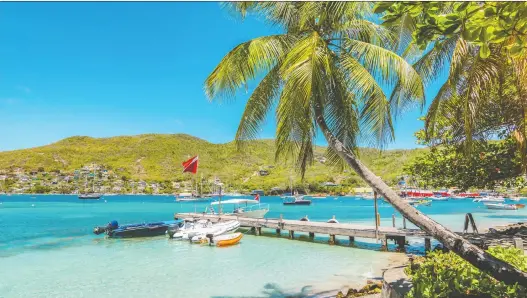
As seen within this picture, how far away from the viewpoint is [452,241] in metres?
4.86

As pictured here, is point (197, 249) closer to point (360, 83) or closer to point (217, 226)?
point (217, 226)

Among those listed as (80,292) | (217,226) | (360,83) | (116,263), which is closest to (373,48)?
(360,83)

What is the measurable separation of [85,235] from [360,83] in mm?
28651

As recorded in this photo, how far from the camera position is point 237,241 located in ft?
70.5

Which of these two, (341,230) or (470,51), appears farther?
(341,230)

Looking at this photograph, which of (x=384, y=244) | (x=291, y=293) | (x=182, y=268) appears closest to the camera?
(x=291, y=293)

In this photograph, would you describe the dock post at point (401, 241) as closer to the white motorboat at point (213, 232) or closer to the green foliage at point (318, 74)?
the white motorboat at point (213, 232)

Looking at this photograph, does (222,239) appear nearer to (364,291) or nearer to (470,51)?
(364,291)

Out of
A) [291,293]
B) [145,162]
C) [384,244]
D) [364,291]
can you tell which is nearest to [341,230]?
[384,244]

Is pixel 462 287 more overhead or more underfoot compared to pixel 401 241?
more overhead

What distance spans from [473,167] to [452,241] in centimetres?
1229

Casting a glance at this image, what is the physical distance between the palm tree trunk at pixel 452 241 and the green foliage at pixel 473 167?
9454 mm

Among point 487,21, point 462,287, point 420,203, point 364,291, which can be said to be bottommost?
point 420,203

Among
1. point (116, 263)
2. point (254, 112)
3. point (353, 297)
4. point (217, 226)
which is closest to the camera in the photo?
point (254, 112)
